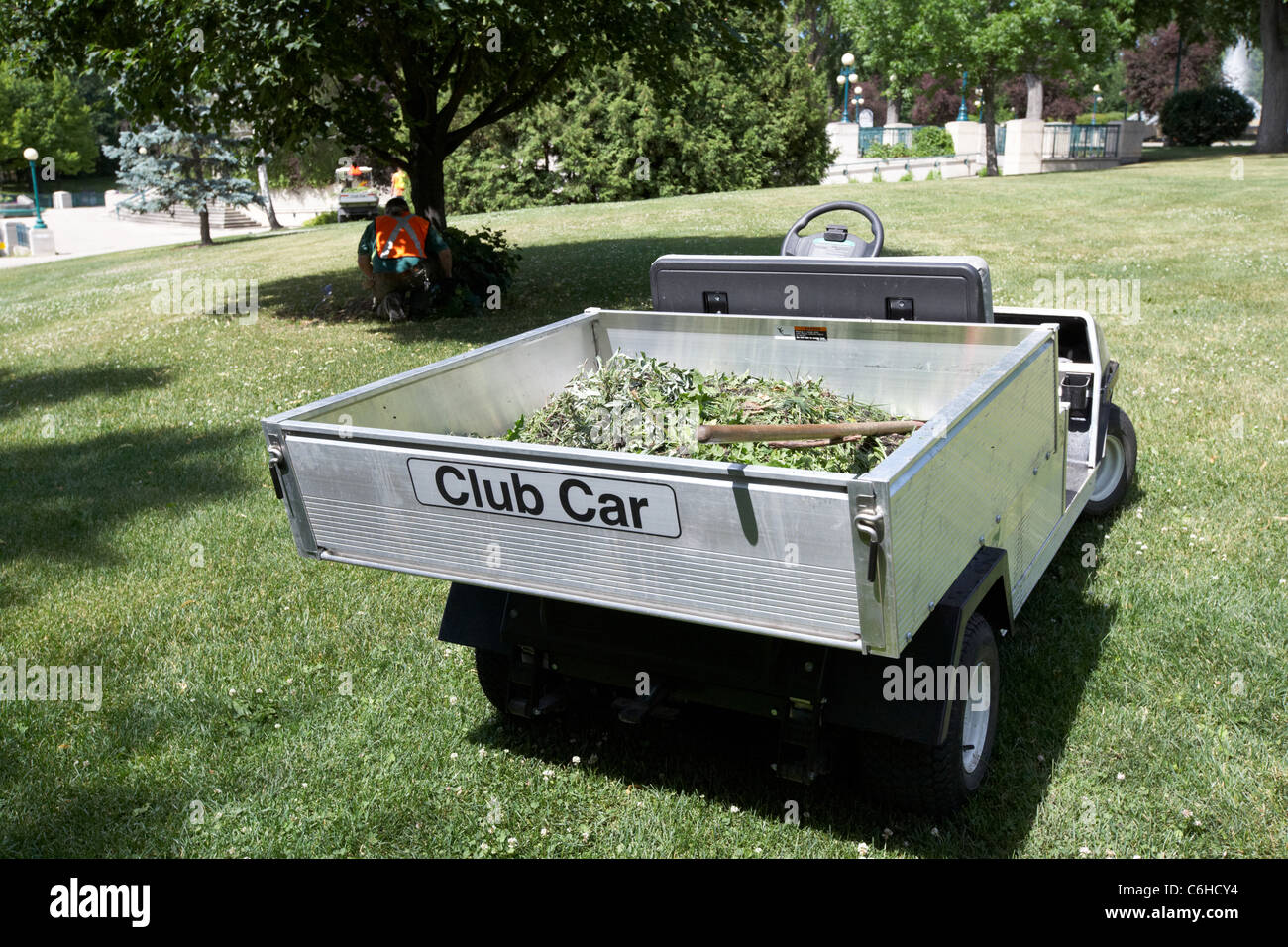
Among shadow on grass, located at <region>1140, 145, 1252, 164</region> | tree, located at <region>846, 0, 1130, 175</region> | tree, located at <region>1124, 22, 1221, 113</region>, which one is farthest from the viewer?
tree, located at <region>1124, 22, 1221, 113</region>

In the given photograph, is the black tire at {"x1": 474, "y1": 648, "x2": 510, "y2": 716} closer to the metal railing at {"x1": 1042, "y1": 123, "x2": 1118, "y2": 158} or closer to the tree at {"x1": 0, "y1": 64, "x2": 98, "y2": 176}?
the metal railing at {"x1": 1042, "y1": 123, "x2": 1118, "y2": 158}

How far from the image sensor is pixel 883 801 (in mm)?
3314

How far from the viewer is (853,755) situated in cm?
337

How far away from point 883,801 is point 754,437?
122cm

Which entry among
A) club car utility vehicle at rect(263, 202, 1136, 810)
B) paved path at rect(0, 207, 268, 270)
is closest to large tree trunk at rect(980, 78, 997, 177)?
paved path at rect(0, 207, 268, 270)

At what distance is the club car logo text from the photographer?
8.89ft

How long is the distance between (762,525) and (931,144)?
44087 millimetres

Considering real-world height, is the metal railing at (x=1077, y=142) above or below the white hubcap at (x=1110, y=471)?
above

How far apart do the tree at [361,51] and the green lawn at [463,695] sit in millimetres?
3590

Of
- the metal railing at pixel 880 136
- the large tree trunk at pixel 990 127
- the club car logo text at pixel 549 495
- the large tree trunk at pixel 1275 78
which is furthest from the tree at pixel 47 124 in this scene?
the club car logo text at pixel 549 495

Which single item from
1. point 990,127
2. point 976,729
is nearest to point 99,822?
point 976,729

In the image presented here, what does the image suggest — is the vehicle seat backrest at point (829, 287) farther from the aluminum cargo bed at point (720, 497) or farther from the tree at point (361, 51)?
the tree at point (361, 51)

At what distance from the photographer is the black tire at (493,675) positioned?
3.89 m

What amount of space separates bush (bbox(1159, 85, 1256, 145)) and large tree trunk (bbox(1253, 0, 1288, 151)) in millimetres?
6524
